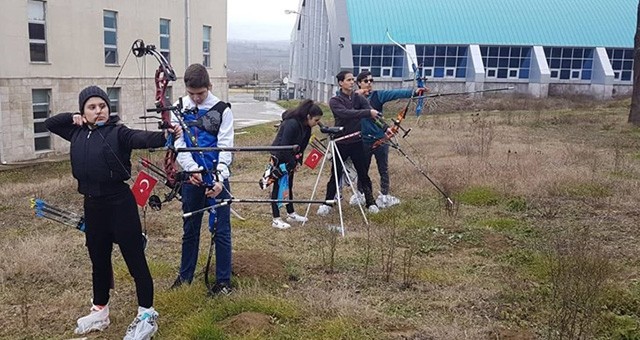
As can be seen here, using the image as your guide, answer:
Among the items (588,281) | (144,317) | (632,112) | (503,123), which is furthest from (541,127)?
(144,317)

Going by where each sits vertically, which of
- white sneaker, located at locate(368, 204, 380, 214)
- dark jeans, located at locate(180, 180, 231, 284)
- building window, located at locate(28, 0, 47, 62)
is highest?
building window, located at locate(28, 0, 47, 62)

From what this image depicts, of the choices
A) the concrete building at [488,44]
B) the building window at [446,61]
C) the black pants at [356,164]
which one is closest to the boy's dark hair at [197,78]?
the black pants at [356,164]

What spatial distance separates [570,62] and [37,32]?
36269 mm

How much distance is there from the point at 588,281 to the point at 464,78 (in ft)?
125

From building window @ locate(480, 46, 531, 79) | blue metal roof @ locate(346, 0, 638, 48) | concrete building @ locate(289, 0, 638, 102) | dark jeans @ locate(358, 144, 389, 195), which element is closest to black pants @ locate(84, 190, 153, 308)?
dark jeans @ locate(358, 144, 389, 195)

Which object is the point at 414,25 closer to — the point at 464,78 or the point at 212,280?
the point at 464,78

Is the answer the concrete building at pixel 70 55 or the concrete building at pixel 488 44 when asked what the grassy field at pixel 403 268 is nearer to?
the concrete building at pixel 70 55

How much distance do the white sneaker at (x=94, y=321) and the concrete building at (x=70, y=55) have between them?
9.89 m

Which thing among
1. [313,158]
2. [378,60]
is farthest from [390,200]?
[378,60]

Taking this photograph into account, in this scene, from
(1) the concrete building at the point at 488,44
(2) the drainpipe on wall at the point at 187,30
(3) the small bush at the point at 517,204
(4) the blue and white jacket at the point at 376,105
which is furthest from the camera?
(1) the concrete building at the point at 488,44

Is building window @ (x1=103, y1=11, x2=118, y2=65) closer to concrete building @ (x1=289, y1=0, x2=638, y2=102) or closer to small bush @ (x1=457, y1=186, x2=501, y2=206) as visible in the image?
small bush @ (x1=457, y1=186, x2=501, y2=206)

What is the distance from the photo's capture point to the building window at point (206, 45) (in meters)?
27.9

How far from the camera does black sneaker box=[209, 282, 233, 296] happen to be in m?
4.79

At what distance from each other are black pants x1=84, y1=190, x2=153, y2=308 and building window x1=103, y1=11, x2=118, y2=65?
18801 millimetres
